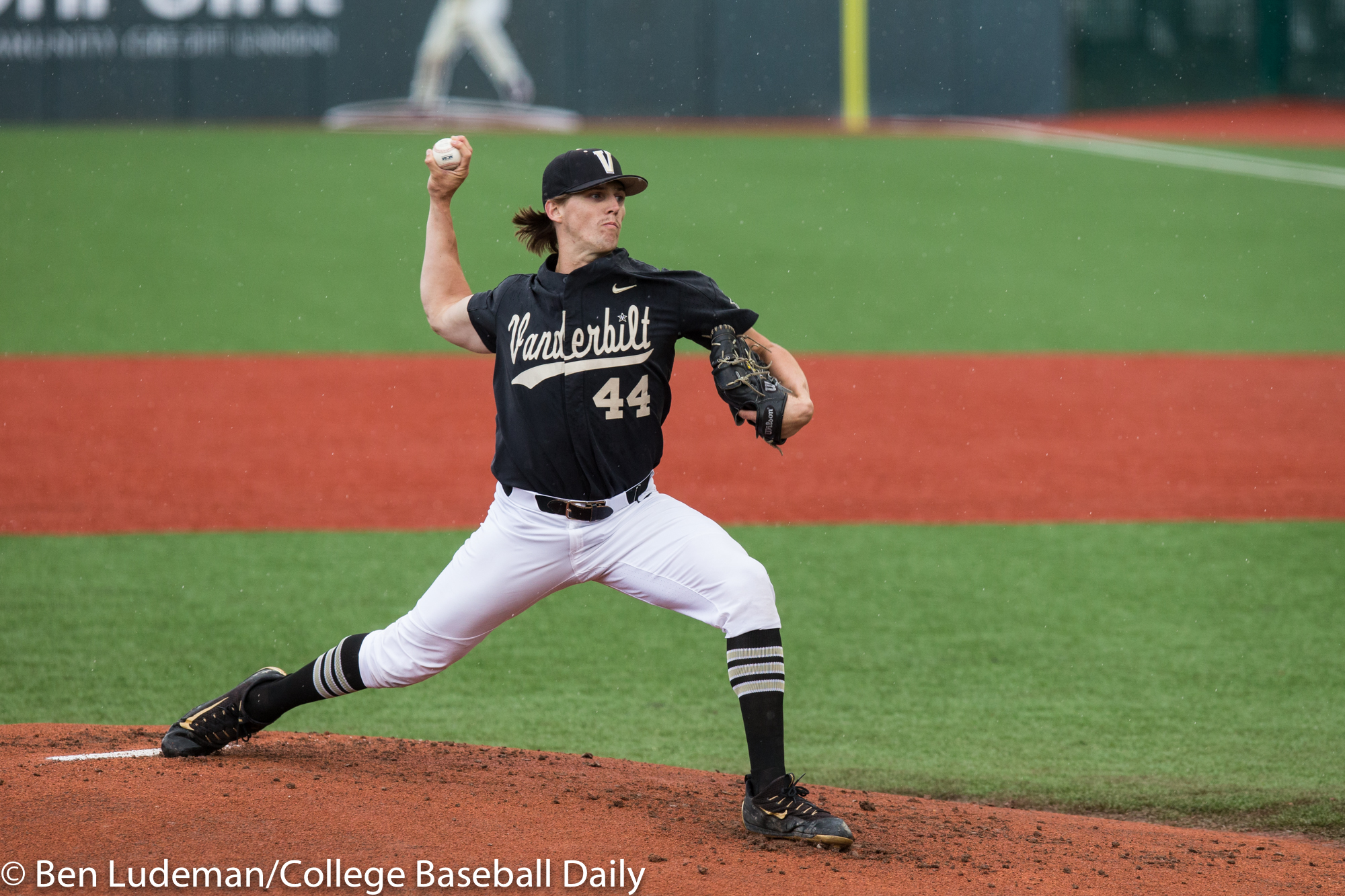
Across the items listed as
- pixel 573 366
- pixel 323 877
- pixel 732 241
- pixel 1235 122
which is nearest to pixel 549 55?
pixel 732 241

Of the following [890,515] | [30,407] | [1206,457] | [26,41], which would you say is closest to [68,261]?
[30,407]

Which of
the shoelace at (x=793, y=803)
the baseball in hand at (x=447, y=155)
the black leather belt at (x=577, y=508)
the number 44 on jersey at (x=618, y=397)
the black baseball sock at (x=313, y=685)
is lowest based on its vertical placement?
the shoelace at (x=793, y=803)

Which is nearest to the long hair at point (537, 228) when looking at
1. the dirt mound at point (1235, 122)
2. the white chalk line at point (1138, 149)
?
the white chalk line at point (1138, 149)

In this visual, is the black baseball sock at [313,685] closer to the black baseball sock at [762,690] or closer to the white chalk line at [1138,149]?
the black baseball sock at [762,690]

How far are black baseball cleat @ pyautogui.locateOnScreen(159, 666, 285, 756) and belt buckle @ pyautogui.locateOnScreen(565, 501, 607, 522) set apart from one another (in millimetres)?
1168

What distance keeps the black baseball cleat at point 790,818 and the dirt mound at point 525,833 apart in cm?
4

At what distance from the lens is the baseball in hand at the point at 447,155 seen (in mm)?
4164

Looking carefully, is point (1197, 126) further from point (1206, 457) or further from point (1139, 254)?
point (1206, 457)

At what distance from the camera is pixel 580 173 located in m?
3.91

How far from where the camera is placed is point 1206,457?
980 centimetres

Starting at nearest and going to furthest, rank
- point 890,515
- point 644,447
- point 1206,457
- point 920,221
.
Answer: point 644,447 < point 890,515 < point 1206,457 < point 920,221

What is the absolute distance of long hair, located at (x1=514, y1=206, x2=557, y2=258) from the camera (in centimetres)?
411

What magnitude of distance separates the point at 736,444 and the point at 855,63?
17002 mm

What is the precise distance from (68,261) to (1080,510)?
39.0 ft
